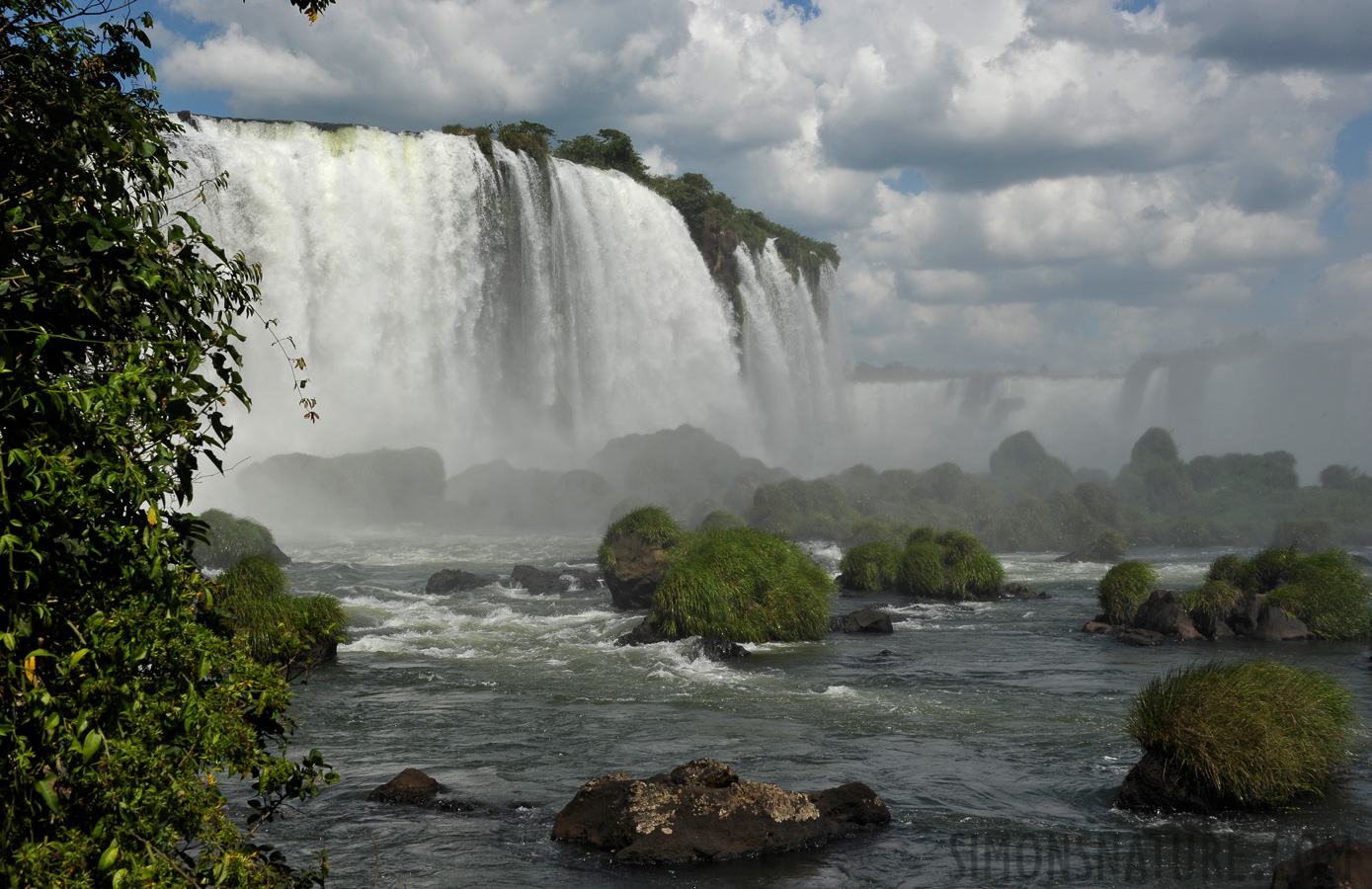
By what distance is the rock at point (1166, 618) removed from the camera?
1842cm

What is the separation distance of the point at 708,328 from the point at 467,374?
50.7 feet

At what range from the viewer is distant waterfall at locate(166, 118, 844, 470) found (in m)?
41.0

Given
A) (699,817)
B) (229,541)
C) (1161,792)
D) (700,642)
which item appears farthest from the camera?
(229,541)

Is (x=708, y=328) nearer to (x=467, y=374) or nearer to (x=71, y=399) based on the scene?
(x=467, y=374)

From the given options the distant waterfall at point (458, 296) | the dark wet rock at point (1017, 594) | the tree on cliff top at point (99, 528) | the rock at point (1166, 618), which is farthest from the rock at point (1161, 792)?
the distant waterfall at point (458, 296)

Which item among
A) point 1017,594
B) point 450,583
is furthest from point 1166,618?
point 450,583

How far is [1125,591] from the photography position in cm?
2050

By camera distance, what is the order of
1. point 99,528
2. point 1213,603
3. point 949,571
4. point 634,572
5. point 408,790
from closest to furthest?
point 99,528 < point 408,790 < point 1213,603 < point 634,572 < point 949,571

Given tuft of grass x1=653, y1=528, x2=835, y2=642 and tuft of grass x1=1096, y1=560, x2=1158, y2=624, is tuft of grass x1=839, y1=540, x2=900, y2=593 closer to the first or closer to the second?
tuft of grass x1=1096, y1=560, x2=1158, y2=624

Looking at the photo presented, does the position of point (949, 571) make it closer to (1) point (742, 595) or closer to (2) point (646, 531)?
(2) point (646, 531)

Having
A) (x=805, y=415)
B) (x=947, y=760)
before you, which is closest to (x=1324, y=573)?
(x=947, y=760)

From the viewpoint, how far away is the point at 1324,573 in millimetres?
19078

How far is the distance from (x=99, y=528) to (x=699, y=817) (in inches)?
219

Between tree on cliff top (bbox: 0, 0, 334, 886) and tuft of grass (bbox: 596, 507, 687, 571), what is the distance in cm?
1767
